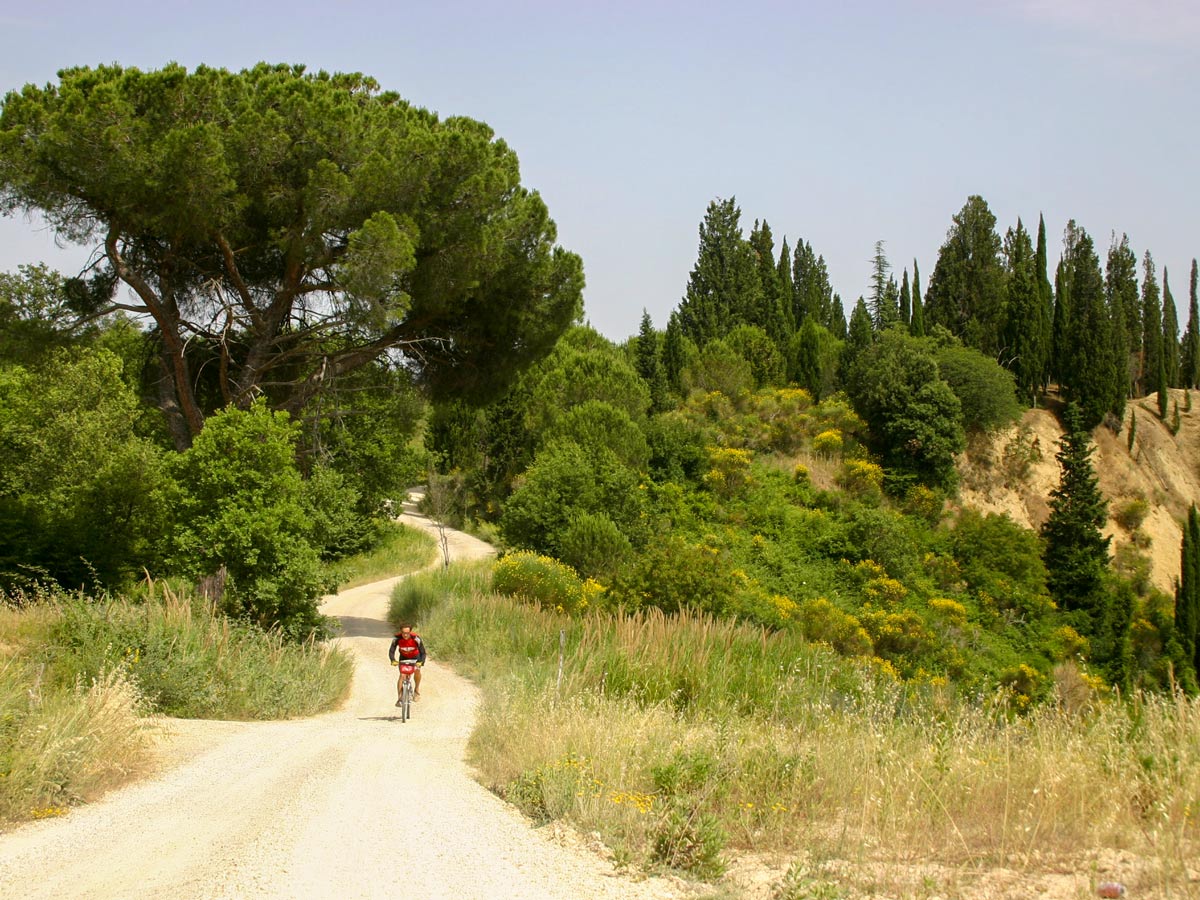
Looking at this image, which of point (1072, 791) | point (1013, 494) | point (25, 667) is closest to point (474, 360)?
point (25, 667)

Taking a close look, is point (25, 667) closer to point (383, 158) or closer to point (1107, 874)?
point (1107, 874)

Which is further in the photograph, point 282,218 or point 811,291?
point 811,291

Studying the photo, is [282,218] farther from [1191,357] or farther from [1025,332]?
[1191,357]

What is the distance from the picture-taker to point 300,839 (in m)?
6.44

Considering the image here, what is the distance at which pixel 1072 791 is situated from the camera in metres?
6.21

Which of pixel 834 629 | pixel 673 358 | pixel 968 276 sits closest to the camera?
pixel 834 629

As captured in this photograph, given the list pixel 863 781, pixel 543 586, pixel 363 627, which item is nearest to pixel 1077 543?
pixel 543 586

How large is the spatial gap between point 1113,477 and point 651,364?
89.5ft

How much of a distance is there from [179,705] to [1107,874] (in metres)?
10.7

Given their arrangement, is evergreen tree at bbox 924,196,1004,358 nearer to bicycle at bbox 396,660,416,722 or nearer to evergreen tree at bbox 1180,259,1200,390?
evergreen tree at bbox 1180,259,1200,390

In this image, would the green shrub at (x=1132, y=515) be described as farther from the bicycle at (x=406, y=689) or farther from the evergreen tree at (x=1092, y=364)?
the bicycle at (x=406, y=689)

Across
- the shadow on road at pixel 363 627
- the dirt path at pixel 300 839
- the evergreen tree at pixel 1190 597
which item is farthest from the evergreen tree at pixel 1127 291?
the dirt path at pixel 300 839

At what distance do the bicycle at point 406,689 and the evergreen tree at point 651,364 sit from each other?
143 ft

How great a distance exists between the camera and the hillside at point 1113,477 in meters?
52.8
